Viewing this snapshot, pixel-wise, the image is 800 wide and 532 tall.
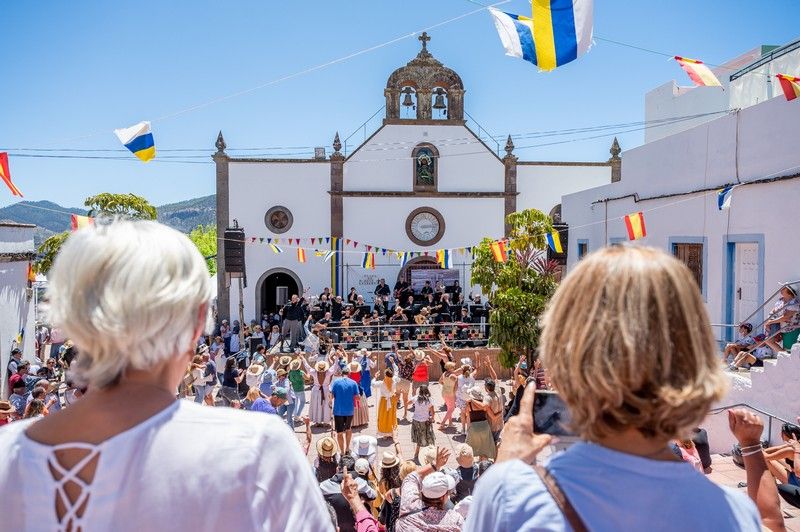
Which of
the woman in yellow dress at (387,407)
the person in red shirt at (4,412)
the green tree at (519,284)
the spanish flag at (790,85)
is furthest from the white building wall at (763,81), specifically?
the person in red shirt at (4,412)

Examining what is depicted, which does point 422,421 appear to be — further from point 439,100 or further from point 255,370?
point 439,100

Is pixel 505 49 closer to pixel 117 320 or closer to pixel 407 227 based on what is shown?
pixel 117 320

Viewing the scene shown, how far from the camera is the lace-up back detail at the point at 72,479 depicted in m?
1.20

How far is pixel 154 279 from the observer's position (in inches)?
49.2

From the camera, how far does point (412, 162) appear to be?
79.4ft

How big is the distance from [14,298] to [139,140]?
6.82 m

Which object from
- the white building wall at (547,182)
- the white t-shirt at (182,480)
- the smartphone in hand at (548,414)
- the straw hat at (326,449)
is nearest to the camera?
the white t-shirt at (182,480)

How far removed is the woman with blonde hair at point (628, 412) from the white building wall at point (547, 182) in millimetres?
23908

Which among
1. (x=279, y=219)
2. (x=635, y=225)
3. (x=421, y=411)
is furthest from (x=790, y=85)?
(x=279, y=219)

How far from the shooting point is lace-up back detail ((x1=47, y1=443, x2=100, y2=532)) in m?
1.20

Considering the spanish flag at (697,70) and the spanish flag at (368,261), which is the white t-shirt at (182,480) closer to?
the spanish flag at (697,70)

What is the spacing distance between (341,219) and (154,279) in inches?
897

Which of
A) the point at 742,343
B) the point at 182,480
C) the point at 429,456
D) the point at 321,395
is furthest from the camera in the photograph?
the point at 321,395

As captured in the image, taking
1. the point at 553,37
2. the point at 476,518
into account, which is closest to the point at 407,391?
the point at 553,37
